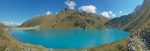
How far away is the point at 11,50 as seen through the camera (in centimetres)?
4656

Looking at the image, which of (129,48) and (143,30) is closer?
(129,48)

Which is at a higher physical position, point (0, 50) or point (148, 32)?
point (148, 32)

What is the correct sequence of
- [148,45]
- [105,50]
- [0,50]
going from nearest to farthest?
[0,50], [148,45], [105,50]

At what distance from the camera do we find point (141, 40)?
47.5 m

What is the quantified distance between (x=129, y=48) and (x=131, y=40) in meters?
2.75

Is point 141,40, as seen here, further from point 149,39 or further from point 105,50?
point 105,50

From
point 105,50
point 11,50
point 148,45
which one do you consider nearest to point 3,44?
point 11,50

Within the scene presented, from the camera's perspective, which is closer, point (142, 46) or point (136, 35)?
point (142, 46)

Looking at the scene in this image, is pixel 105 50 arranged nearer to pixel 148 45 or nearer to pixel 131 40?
pixel 131 40

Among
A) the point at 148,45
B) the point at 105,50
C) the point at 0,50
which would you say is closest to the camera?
the point at 0,50

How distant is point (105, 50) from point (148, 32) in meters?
9.90

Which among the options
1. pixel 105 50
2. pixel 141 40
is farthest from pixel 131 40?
pixel 105 50

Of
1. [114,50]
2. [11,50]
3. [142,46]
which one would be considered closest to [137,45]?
[142,46]

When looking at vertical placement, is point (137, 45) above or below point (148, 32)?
below
